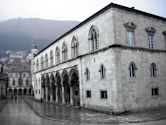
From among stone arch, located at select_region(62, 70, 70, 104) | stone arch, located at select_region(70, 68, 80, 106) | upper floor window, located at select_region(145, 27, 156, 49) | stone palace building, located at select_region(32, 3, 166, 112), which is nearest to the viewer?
stone palace building, located at select_region(32, 3, 166, 112)

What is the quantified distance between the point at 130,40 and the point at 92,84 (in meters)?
7.03

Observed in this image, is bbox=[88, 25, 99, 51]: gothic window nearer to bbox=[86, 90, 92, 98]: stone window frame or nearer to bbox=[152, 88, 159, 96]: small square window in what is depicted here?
bbox=[86, 90, 92, 98]: stone window frame

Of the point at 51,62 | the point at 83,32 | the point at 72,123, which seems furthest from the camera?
the point at 51,62

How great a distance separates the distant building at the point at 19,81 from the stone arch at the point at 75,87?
238 ft

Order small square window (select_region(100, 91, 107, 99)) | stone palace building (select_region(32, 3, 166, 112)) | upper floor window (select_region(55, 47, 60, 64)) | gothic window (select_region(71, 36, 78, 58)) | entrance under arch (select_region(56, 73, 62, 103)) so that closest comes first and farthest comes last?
stone palace building (select_region(32, 3, 166, 112)) → small square window (select_region(100, 91, 107, 99)) → gothic window (select_region(71, 36, 78, 58)) → entrance under arch (select_region(56, 73, 62, 103)) → upper floor window (select_region(55, 47, 60, 64))

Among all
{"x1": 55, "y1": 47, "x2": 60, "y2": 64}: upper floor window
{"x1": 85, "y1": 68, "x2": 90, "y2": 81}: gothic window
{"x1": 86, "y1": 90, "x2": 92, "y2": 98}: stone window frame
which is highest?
{"x1": 55, "y1": 47, "x2": 60, "y2": 64}: upper floor window

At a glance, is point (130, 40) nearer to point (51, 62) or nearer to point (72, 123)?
point (72, 123)

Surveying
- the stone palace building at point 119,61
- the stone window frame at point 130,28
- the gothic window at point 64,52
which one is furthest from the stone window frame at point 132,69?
the gothic window at point 64,52

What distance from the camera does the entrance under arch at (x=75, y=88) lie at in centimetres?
2821

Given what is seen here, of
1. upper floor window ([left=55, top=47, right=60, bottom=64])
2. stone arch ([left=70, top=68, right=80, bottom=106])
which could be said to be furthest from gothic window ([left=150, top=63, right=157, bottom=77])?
upper floor window ([left=55, top=47, right=60, bottom=64])

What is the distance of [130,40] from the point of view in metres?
21.8

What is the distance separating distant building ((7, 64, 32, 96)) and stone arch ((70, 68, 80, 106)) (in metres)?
72.5

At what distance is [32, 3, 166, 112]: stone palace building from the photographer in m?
20.1

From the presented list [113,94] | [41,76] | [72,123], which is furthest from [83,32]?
[41,76]
